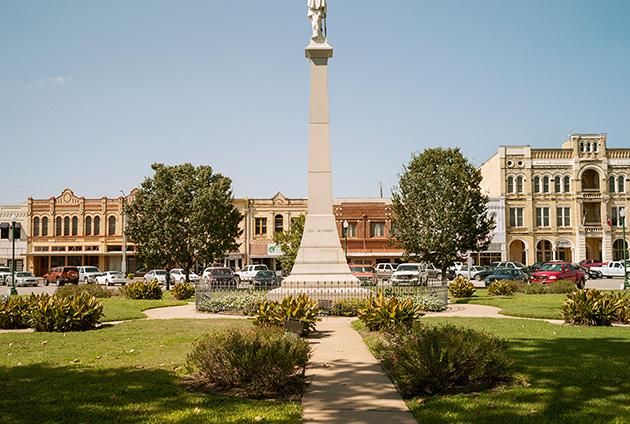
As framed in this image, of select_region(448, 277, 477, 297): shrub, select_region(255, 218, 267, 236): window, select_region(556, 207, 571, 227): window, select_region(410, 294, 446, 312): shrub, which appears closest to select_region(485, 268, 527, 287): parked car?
select_region(448, 277, 477, 297): shrub

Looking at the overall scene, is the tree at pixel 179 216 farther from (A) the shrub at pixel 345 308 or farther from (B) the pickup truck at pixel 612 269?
(B) the pickup truck at pixel 612 269

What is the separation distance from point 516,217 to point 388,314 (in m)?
51.0

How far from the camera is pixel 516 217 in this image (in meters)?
57.7

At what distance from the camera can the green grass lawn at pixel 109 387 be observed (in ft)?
18.3

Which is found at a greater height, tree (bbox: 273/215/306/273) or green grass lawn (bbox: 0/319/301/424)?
tree (bbox: 273/215/306/273)

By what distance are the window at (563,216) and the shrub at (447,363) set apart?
56.5 m

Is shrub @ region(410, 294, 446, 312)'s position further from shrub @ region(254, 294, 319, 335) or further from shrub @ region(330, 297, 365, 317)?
shrub @ region(254, 294, 319, 335)

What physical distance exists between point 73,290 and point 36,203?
4136 centimetres

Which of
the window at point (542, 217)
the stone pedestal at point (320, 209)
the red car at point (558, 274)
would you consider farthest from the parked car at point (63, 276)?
the window at point (542, 217)

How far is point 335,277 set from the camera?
691 inches

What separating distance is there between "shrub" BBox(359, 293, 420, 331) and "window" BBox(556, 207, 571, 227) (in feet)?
173

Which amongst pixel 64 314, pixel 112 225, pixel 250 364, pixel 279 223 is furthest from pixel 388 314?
pixel 112 225

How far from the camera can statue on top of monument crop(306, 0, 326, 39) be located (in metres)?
19.4

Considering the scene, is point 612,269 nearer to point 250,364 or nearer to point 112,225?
point 250,364
